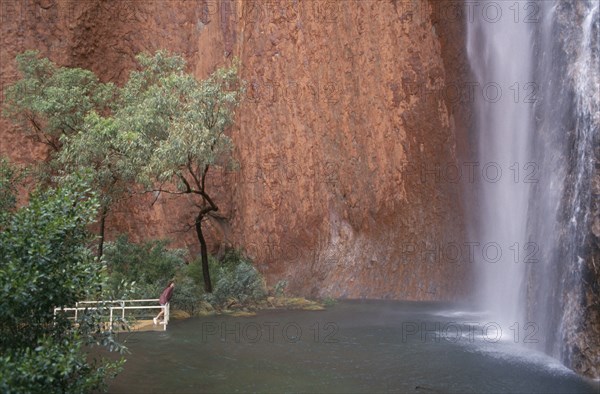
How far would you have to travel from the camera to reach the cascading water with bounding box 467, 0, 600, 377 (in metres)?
11.8

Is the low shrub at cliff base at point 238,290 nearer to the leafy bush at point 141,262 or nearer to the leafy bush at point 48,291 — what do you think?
the leafy bush at point 141,262

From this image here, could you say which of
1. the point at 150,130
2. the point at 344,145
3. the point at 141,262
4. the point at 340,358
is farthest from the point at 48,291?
the point at 344,145

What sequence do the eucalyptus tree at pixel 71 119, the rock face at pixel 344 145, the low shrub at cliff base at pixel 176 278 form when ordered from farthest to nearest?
the rock face at pixel 344 145
the eucalyptus tree at pixel 71 119
the low shrub at cliff base at pixel 176 278

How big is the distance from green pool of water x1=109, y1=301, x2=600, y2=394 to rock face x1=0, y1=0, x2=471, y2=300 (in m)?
7.89

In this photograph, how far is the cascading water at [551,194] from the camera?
1180 cm

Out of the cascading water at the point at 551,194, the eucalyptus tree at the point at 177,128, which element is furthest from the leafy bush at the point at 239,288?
the cascading water at the point at 551,194

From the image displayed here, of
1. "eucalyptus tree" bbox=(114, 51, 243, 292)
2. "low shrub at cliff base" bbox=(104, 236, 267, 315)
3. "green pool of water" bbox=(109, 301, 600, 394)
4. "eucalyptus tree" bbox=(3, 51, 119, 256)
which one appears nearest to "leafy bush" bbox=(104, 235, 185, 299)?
"low shrub at cliff base" bbox=(104, 236, 267, 315)

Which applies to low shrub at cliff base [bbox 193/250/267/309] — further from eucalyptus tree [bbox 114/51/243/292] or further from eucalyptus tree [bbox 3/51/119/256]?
eucalyptus tree [bbox 3/51/119/256]

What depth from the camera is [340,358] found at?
12.4 meters

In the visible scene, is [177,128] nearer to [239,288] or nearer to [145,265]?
[145,265]

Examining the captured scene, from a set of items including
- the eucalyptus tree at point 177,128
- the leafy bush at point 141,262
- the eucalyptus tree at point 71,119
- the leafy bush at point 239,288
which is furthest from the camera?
the leafy bush at point 141,262

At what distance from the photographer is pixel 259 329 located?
1591 cm

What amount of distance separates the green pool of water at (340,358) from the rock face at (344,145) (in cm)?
789

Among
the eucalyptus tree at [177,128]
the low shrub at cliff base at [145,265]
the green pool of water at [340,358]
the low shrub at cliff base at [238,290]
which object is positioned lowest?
the green pool of water at [340,358]
